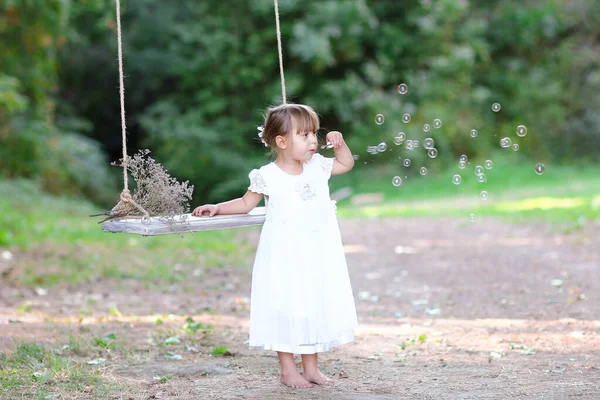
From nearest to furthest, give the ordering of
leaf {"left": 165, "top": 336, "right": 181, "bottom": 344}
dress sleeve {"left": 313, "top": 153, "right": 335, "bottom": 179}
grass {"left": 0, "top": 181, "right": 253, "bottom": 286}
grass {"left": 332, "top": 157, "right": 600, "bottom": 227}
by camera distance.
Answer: dress sleeve {"left": 313, "top": 153, "right": 335, "bottom": 179}
leaf {"left": 165, "top": 336, "right": 181, "bottom": 344}
grass {"left": 0, "top": 181, "right": 253, "bottom": 286}
grass {"left": 332, "top": 157, "right": 600, "bottom": 227}

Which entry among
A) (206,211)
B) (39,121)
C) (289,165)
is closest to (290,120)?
(289,165)

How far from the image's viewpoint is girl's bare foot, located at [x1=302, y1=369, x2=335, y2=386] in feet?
14.8

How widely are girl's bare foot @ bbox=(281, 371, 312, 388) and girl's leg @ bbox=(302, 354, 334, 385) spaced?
60 mm

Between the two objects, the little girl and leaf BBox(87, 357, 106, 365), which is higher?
the little girl

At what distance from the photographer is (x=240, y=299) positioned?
303 inches

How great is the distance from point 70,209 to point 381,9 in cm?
1082

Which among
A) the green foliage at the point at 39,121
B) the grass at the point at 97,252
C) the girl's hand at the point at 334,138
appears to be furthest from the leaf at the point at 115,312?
the green foliage at the point at 39,121

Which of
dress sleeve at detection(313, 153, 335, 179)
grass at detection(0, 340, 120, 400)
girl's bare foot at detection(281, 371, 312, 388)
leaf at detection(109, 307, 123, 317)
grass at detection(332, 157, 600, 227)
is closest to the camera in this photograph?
grass at detection(0, 340, 120, 400)

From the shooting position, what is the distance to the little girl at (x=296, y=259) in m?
4.46

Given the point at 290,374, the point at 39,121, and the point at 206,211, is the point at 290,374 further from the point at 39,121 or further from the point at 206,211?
the point at 39,121

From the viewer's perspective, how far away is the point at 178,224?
14.7 ft

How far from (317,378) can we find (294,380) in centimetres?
13

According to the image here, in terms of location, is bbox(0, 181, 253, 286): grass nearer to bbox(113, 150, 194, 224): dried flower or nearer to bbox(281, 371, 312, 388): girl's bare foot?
bbox(113, 150, 194, 224): dried flower

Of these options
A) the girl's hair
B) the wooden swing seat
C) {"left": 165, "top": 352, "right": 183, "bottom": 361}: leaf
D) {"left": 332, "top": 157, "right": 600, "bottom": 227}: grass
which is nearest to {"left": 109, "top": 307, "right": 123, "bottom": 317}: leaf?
{"left": 165, "top": 352, "right": 183, "bottom": 361}: leaf
